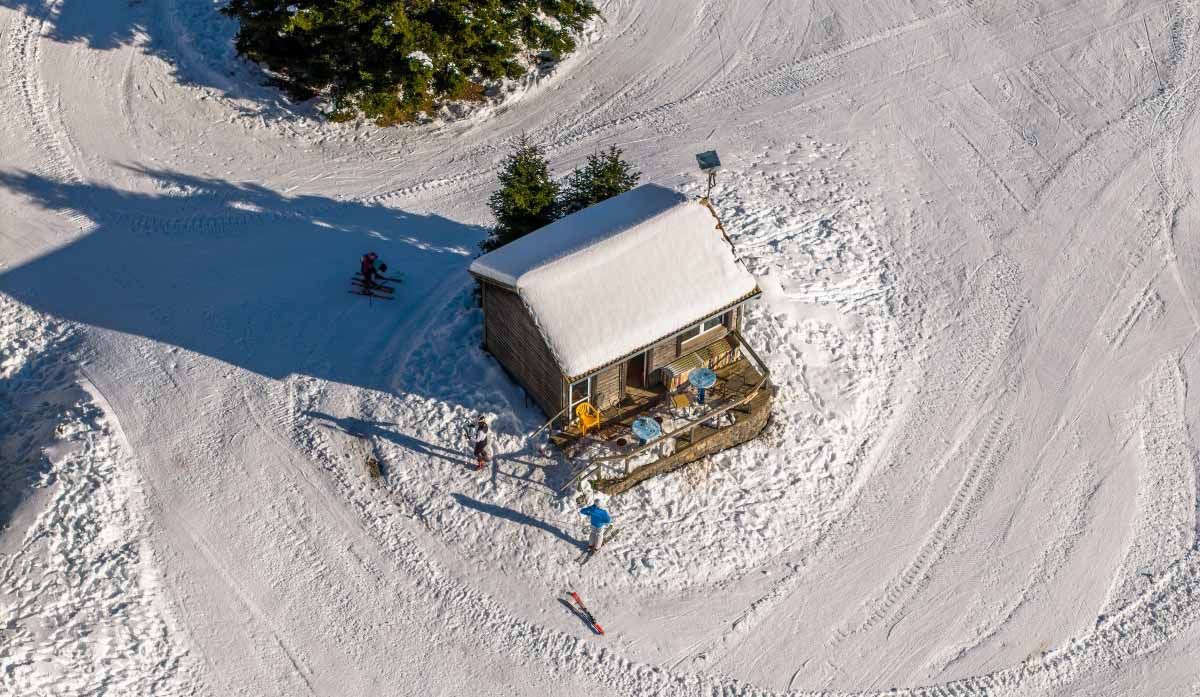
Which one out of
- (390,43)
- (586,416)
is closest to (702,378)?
(586,416)

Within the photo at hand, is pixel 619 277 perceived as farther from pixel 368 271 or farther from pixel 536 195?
pixel 368 271

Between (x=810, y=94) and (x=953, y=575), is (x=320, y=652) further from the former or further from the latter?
(x=810, y=94)

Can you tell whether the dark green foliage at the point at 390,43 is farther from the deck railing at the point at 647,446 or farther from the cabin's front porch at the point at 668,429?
the deck railing at the point at 647,446

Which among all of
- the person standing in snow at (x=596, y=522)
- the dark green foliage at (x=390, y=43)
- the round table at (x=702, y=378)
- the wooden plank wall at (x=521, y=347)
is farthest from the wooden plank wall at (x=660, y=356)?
the dark green foliage at (x=390, y=43)

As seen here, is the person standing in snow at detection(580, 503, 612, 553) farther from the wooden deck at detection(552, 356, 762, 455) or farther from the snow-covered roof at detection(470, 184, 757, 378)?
the snow-covered roof at detection(470, 184, 757, 378)

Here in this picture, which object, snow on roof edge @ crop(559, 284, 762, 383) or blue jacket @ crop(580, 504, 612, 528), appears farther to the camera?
snow on roof edge @ crop(559, 284, 762, 383)

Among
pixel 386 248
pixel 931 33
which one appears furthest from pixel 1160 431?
pixel 386 248

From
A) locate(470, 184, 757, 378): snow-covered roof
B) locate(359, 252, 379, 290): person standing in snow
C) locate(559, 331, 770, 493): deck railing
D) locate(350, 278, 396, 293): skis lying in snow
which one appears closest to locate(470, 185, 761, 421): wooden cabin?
locate(470, 184, 757, 378): snow-covered roof
